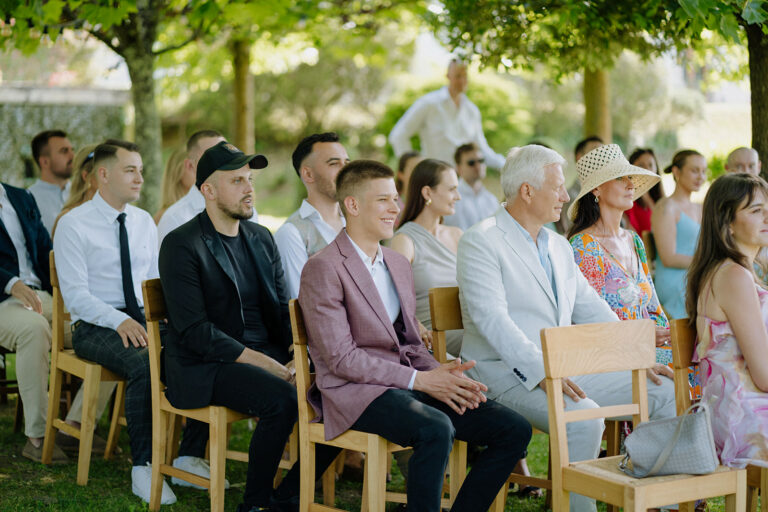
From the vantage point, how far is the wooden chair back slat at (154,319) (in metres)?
4.41

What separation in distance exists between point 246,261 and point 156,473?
1.13 m

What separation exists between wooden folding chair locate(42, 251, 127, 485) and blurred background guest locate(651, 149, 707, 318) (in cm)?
382

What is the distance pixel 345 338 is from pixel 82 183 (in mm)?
3005

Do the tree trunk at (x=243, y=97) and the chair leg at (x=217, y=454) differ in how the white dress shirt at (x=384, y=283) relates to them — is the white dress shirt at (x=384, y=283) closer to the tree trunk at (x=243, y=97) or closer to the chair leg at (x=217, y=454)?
the chair leg at (x=217, y=454)

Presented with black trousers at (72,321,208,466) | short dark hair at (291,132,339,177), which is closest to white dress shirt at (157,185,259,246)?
short dark hair at (291,132,339,177)

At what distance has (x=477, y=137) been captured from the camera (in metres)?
9.59

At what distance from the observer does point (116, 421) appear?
214 inches

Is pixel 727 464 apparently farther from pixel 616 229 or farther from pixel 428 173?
pixel 428 173

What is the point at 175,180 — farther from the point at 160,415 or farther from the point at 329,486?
the point at 329,486

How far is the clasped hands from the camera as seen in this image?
12.3 feet

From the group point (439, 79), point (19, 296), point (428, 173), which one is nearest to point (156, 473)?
point (19, 296)

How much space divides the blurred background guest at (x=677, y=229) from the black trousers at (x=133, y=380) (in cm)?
350

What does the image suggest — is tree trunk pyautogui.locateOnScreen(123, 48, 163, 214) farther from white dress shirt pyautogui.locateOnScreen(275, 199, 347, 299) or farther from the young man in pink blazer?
the young man in pink blazer

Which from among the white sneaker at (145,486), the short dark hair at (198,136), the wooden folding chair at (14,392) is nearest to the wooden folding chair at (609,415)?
the white sneaker at (145,486)
